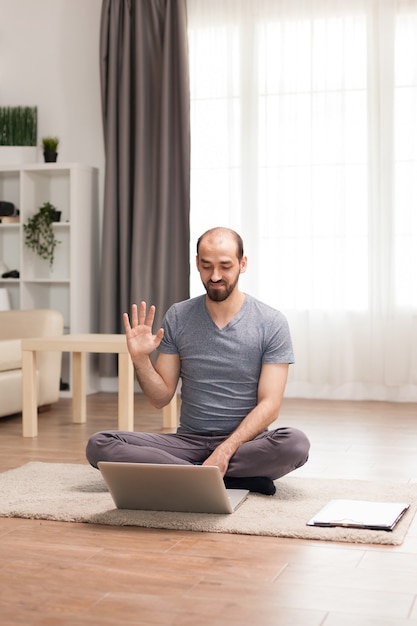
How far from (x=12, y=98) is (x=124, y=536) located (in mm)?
4401

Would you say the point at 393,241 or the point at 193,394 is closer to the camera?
the point at 193,394

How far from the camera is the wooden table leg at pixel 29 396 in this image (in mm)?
4445

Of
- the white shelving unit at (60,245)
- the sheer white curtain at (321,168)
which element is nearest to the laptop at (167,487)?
the sheer white curtain at (321,168)

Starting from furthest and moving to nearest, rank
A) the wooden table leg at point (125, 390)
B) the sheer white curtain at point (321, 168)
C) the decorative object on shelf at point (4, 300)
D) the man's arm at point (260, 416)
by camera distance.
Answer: the decorative object on shelf at point (4, 300), the sheer white curtain at point (321, 168), the wooden table leg at point (125, 390), the man's arm at point (260, 416)

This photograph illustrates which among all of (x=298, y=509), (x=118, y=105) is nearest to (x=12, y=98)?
(x=118, y=105)

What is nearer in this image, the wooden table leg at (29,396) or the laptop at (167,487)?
the laptop at (167,487)

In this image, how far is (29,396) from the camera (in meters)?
4.49

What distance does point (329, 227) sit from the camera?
230 inches

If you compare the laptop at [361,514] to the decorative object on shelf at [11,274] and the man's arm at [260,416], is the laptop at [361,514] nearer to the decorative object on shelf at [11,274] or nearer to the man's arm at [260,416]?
the man's arm at [260,416]

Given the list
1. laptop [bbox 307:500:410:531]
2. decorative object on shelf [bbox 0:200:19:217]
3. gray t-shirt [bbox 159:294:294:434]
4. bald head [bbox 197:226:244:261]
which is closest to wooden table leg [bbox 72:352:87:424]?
decorative object on shelf [bbox 0:200:19:217]

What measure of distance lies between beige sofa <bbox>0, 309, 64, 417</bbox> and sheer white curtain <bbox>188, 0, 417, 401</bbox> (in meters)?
1.21

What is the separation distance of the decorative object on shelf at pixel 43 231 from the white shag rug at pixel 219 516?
9.15 feet

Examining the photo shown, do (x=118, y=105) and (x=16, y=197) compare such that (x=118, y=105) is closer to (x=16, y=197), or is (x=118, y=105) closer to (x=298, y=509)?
(x=16, y=197)

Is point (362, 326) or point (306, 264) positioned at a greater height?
point (306, 264)
